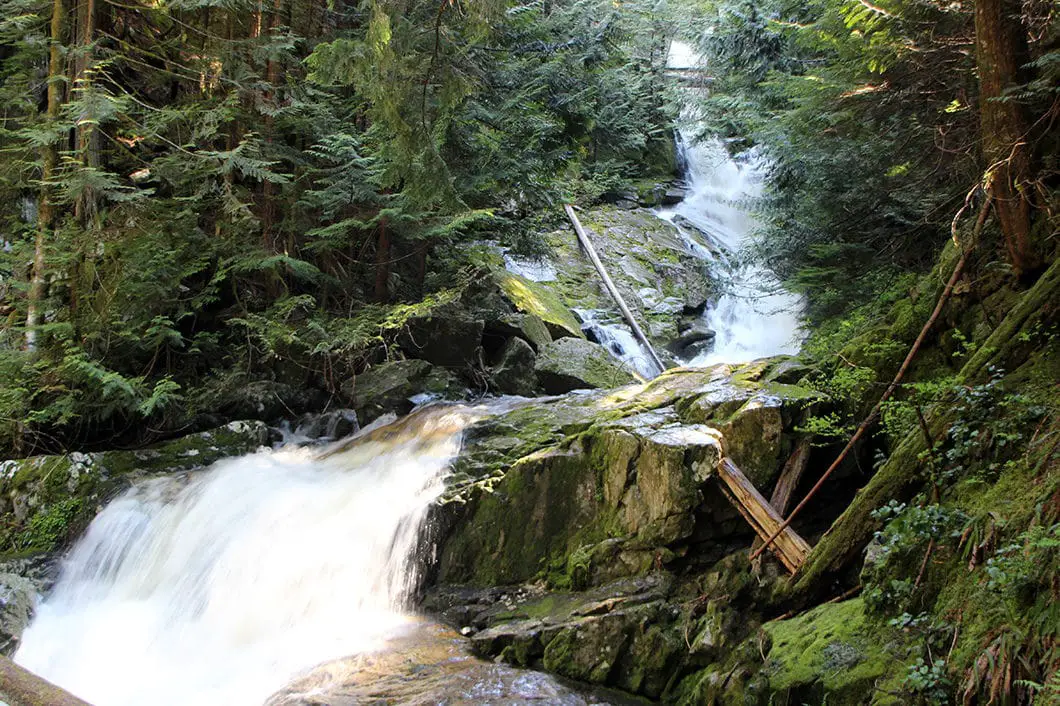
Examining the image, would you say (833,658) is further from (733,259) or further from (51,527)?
(733,259)

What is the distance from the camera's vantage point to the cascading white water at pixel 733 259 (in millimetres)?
13445

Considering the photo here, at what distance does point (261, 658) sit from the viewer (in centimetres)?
628

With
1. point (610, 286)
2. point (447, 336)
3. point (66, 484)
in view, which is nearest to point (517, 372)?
point (447, 336)

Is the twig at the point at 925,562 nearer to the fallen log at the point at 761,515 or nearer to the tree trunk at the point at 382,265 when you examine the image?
the fallen log at the point at 761,515

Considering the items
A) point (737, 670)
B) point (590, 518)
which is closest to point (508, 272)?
point (590, 518)

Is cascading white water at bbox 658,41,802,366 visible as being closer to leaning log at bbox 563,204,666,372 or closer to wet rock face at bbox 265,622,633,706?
A: leaning log at bbox 563,204,666,372

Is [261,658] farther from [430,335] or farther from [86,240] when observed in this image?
[86,240]

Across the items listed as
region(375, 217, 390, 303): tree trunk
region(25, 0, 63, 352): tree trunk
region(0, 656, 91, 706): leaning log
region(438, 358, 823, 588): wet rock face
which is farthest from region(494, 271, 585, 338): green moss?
region(0, 656, 91, 706): leaning log

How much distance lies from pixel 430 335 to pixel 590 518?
5232 mm

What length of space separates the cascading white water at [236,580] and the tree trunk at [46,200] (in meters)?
3.06

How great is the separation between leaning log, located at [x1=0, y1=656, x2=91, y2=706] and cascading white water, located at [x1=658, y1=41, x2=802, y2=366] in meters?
9.73

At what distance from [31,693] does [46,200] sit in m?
10.3

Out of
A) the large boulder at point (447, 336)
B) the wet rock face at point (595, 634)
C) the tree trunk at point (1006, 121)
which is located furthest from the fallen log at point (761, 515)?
the large boulder at point (447, 336)

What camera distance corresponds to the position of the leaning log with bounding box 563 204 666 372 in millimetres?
12969
